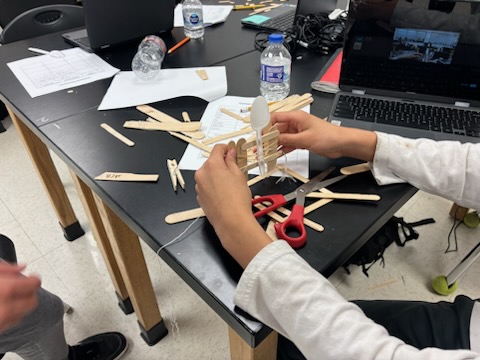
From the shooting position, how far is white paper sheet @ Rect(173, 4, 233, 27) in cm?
150

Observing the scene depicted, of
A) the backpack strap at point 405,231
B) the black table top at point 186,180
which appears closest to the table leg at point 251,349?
the black table top at point 186,180

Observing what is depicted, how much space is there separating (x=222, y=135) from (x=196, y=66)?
42cm

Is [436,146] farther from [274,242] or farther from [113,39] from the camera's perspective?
[113,39]

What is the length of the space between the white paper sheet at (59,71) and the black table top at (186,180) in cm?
3

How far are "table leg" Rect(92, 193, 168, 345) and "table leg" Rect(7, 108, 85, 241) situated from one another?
0.50 metres

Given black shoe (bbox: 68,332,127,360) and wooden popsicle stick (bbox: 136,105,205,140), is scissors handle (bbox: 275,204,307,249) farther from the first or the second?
black shoe (bbox: 68,332,127,360)

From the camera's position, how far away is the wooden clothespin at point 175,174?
73cm

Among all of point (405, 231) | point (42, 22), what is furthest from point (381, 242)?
point (42, 22)

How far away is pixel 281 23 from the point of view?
1.40 metres

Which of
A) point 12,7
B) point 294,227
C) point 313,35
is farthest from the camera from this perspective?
point 12,7

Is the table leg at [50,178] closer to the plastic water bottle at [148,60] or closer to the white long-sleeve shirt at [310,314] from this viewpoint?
the plastic water bottle at [148,60]

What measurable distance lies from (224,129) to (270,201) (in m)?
0.29

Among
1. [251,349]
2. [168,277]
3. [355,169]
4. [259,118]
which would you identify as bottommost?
[168,277]

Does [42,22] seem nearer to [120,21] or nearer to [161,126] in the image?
[120,21]
